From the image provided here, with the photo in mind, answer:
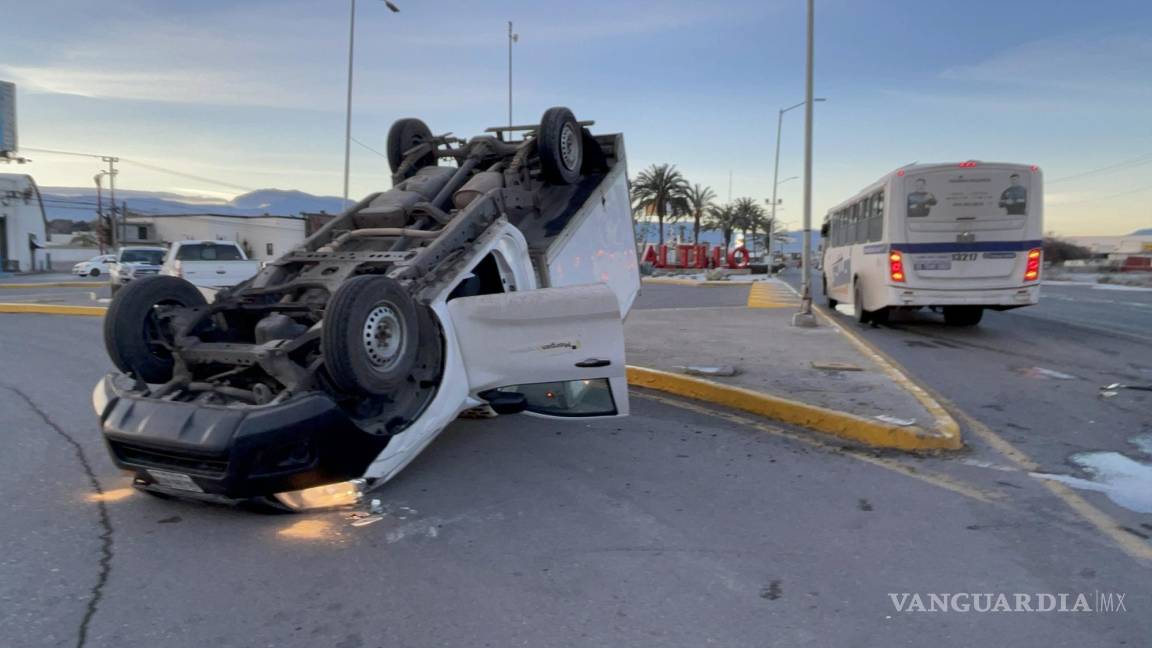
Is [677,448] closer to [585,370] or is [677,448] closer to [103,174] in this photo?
[585,370]

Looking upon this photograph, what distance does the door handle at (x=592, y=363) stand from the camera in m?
5.38

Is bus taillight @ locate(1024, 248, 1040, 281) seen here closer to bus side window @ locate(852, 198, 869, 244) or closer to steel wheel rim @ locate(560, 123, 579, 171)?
bus side window @ locate(852, 198, 869, 244)

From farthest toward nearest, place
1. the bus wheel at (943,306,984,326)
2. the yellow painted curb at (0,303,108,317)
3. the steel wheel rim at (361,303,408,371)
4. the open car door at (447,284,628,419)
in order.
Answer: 1. the yellow painted curb at (0,303,108,317)
2. the bus wheel at (943,306,984,326)
3. the open car door at (447,284,628,419)
4. the steel wheel rim at (361,303,408,371)

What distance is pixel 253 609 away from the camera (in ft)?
11.3

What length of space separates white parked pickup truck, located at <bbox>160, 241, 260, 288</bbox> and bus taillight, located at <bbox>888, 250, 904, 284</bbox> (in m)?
12.6

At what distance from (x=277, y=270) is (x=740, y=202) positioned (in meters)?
76.6

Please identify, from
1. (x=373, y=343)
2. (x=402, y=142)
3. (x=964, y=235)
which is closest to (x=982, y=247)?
(x=964, y=235)

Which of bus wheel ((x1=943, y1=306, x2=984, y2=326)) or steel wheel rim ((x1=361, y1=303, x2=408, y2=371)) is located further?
bus wheel ((x1=943, y1=306, x2=984, y2=326))

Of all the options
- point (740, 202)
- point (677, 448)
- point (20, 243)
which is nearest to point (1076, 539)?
point (677, 448)

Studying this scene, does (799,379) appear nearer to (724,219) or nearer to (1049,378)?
(1049,378)

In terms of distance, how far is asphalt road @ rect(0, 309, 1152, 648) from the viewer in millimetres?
3277

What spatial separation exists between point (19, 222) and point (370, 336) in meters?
56.9

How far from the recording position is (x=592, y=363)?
5.39m

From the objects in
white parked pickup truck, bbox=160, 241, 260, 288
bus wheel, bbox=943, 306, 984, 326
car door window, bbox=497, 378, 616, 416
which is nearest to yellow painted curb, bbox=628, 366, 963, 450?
car door window, bbox=497, 378, 616, 416
